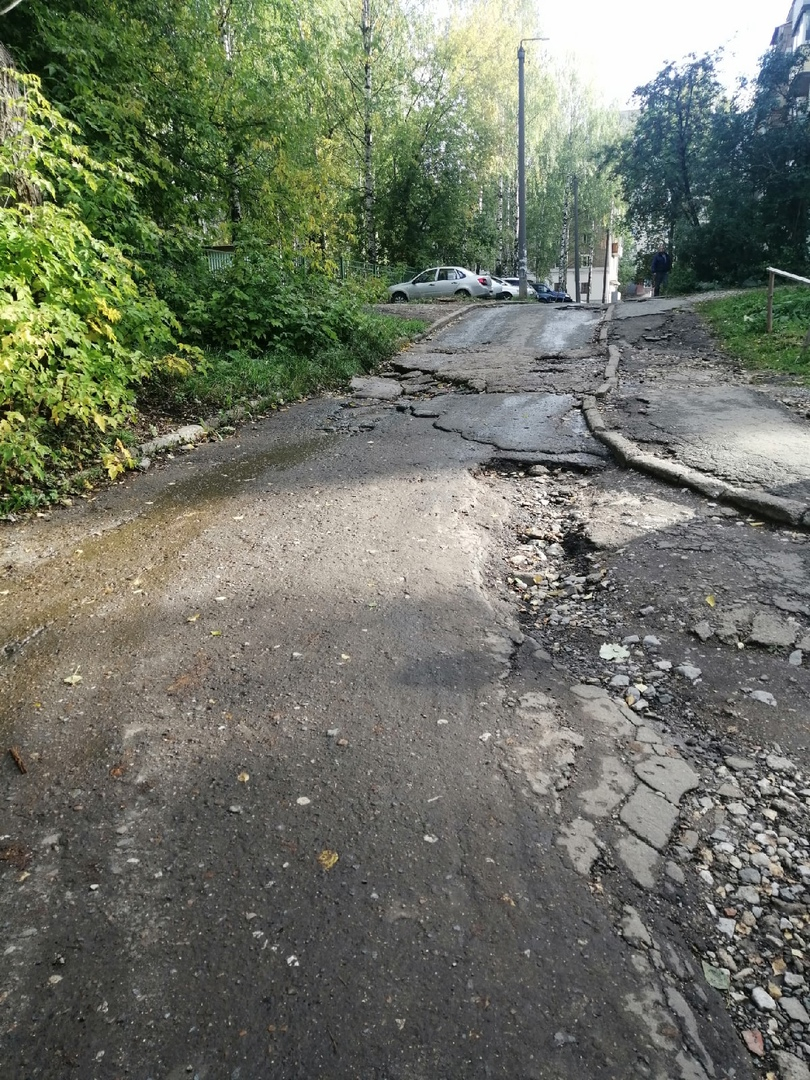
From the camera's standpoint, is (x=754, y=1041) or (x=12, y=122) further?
(x=12, y=122)

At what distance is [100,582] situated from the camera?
3.81 metres

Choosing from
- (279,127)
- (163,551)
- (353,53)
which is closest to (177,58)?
(279,127)

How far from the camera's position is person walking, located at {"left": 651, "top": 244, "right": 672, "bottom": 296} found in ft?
73.3

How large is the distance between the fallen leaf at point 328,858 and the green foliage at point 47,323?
3629mm

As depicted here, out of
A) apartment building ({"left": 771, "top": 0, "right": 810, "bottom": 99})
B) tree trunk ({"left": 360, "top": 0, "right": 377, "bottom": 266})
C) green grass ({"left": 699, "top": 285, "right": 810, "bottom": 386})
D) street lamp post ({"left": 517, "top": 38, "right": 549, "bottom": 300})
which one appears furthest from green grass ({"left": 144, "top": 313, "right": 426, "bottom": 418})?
apartment building ({"left": 771, "top": 0, "right": 810, "bottom": 99})

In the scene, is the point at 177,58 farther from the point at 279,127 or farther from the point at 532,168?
the point at 532,168

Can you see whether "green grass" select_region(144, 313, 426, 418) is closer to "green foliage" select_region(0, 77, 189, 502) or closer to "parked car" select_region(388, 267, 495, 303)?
"green foliage" select_region(0, 77, 189, 502)

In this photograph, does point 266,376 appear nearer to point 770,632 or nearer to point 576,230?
point 770,632

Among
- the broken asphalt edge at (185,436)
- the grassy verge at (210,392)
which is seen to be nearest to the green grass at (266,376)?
the grassy verge at (210,392)

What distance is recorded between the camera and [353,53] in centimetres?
2306

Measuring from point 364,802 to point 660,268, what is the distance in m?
24.2

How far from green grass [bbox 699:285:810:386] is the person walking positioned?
833 cm

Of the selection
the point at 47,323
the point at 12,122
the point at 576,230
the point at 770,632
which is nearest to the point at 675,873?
the point at 770,632

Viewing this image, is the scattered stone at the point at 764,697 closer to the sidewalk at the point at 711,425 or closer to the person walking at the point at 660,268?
the sidewalk at the point at 711,425
